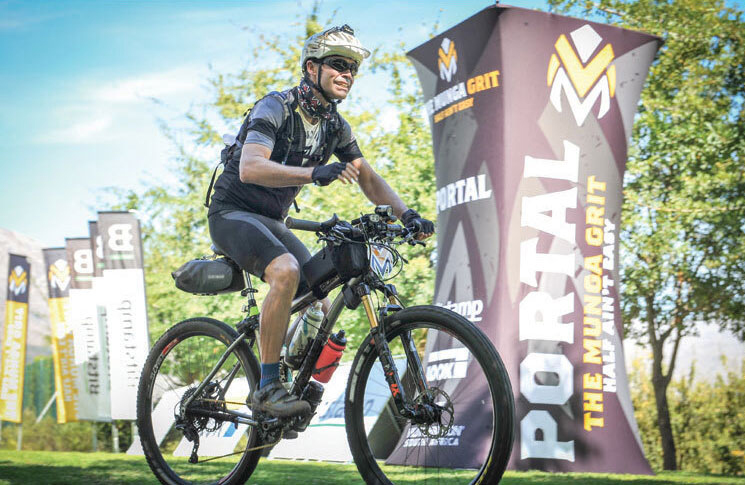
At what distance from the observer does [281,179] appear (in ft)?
12.9

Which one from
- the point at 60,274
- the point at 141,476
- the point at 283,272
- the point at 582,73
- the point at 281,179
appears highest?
the point at 582,73

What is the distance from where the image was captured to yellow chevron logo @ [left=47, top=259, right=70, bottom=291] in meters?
18.0

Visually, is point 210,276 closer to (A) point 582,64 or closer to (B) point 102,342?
(A) point 582,64

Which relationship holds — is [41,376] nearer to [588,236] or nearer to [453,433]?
[588,236]

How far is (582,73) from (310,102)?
434 cm

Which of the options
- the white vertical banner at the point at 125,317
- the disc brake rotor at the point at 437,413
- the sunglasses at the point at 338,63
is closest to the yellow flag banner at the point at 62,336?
the white vertical banner at the point at 125,317

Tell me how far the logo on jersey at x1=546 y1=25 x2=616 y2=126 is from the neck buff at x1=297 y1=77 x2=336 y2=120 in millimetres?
4002

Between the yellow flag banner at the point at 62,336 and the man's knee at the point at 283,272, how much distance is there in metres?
14.6

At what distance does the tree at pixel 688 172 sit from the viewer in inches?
620

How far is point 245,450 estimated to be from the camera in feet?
14.3

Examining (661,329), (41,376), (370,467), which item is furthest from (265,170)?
(41,376)

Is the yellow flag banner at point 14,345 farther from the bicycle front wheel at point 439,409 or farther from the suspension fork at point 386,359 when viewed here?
the suspension fork at point 386,359

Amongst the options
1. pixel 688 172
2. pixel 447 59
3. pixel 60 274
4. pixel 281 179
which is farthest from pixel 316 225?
pixel 60 274

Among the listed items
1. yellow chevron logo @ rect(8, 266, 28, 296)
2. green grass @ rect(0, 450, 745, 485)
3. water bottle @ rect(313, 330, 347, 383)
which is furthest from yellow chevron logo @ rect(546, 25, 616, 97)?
yellow chevron logo @ rect(8, 266, 28, 296)
